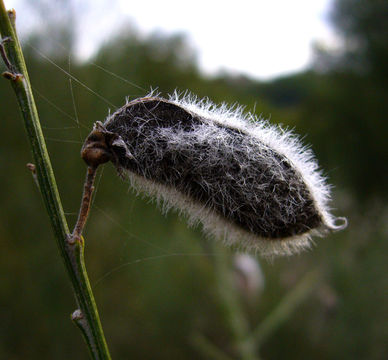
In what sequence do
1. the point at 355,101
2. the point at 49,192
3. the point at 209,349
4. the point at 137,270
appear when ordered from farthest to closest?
1. the point at 355,101
2. the point at 137,270
3. the point at 209,349
4. the point at 49,192

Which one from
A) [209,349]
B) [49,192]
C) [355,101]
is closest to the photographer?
[49,192]

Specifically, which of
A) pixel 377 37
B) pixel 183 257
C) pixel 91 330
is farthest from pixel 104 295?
pixel 377 37

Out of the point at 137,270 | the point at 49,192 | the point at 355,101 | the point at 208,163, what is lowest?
the point at 49,192

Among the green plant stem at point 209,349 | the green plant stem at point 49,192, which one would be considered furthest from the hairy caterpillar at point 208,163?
the green plant stem at point 209,349

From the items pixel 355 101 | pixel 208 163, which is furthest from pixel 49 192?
pixel 355 101

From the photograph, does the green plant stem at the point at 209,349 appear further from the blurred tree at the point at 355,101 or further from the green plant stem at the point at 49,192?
the blurred tree at the point at 355,101

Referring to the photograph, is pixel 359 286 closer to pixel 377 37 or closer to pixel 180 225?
pixel 180 225

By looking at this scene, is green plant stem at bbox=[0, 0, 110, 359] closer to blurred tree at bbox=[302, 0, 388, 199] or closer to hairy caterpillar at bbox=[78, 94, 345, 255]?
hairy caterpillar at bbox=[78, 94, 345, 255]

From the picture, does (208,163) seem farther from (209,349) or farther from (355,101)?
(355,101)
